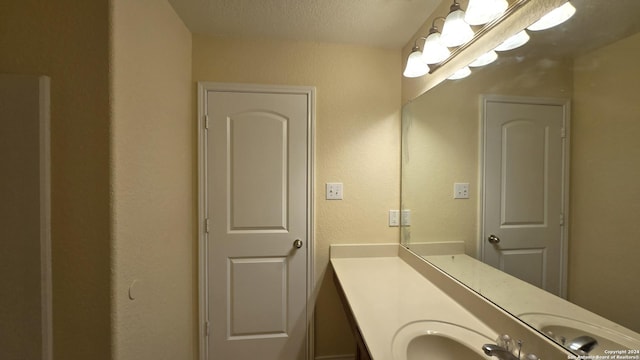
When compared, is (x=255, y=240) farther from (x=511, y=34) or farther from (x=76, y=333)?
→ (x=511, y=34)

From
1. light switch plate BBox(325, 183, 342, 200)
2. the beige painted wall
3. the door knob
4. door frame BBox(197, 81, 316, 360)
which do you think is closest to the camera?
the beige painted wall

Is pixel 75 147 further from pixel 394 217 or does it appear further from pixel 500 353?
pixel 394 217

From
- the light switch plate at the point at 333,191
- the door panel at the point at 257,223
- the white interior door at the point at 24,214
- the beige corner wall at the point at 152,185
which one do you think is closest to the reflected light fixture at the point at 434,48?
the door panel at the point at 257,223

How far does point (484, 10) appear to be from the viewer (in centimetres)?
87

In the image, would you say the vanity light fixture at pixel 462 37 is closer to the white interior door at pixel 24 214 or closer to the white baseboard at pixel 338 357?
the white interior door at pixel 24 214

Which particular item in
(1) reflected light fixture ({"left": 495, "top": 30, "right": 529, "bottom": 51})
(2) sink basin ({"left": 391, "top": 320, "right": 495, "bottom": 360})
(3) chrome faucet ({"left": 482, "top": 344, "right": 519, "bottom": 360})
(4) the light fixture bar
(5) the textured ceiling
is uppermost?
(5) the textured ceiling

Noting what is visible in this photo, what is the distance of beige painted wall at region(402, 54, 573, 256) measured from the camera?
0.78m

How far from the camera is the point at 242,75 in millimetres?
1571

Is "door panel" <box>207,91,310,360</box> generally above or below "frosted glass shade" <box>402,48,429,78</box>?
below

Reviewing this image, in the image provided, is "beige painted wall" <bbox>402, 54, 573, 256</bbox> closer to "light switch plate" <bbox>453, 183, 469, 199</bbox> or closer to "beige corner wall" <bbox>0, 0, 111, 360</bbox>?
"light switch plate" <bbox>453, 183, 469, 199</bbox>

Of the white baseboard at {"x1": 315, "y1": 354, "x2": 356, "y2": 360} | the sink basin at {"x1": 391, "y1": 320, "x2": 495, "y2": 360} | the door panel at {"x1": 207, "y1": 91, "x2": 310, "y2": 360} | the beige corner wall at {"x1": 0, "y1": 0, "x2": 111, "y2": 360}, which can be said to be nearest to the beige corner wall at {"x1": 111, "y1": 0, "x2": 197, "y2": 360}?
the beige corner wall at {"x1": 0, "y1": 0, "x2": 111, "y2": 360}

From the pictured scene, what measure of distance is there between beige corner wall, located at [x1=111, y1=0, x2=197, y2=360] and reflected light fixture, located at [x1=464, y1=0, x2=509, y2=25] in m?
1.32

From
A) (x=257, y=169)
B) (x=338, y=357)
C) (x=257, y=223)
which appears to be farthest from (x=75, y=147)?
(x=338, y=357)

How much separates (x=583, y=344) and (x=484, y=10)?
1.07m
